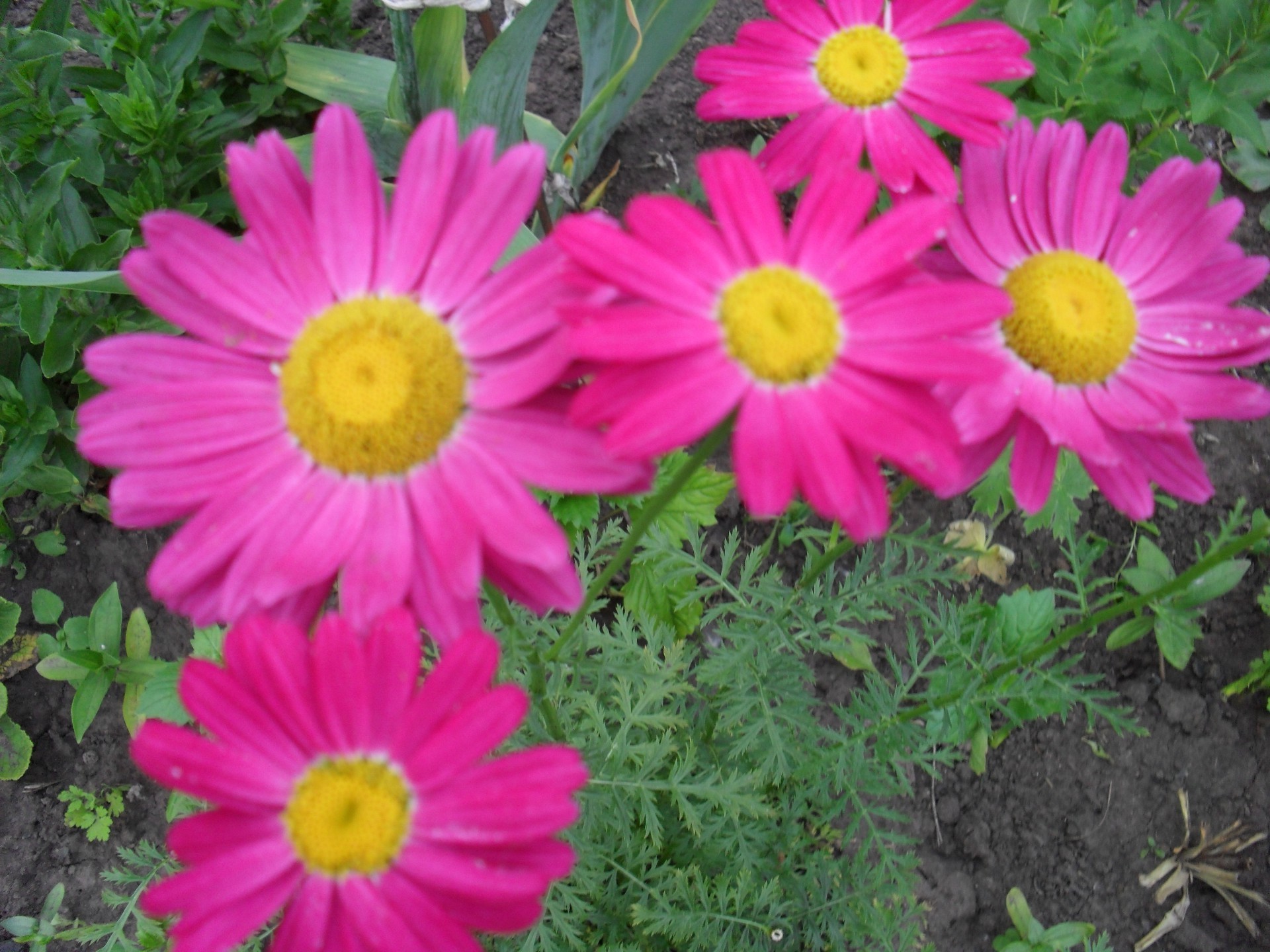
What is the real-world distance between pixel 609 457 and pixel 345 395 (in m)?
0.26

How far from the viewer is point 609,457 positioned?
0.73 m

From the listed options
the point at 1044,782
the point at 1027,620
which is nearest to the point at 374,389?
the point at 1027,620

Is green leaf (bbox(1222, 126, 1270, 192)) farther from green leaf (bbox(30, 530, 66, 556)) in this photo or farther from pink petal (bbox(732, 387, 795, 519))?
green leaf (bbox(30, 530, 66, 556))

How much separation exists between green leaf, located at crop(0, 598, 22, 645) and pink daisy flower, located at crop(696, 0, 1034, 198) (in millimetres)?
1948

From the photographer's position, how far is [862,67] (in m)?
1.14

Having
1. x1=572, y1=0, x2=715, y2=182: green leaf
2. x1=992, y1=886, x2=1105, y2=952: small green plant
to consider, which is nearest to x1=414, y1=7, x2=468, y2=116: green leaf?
x1=572, y1=0, x2=715, y2=182: green leaf

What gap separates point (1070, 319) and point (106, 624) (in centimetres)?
193

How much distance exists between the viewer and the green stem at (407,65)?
5.99ft

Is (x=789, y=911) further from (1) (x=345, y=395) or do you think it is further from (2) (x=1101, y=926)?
(1) (x=345, y=395)

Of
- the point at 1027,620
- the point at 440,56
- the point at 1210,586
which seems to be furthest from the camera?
the point at 440,56

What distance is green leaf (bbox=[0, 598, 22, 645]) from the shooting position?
2117mm

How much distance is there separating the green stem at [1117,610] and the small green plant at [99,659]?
5.06 ft

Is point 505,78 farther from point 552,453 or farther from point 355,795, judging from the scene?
point 355,795

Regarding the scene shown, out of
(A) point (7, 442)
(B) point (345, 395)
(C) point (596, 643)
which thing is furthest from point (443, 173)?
(A) point (7, 442)
